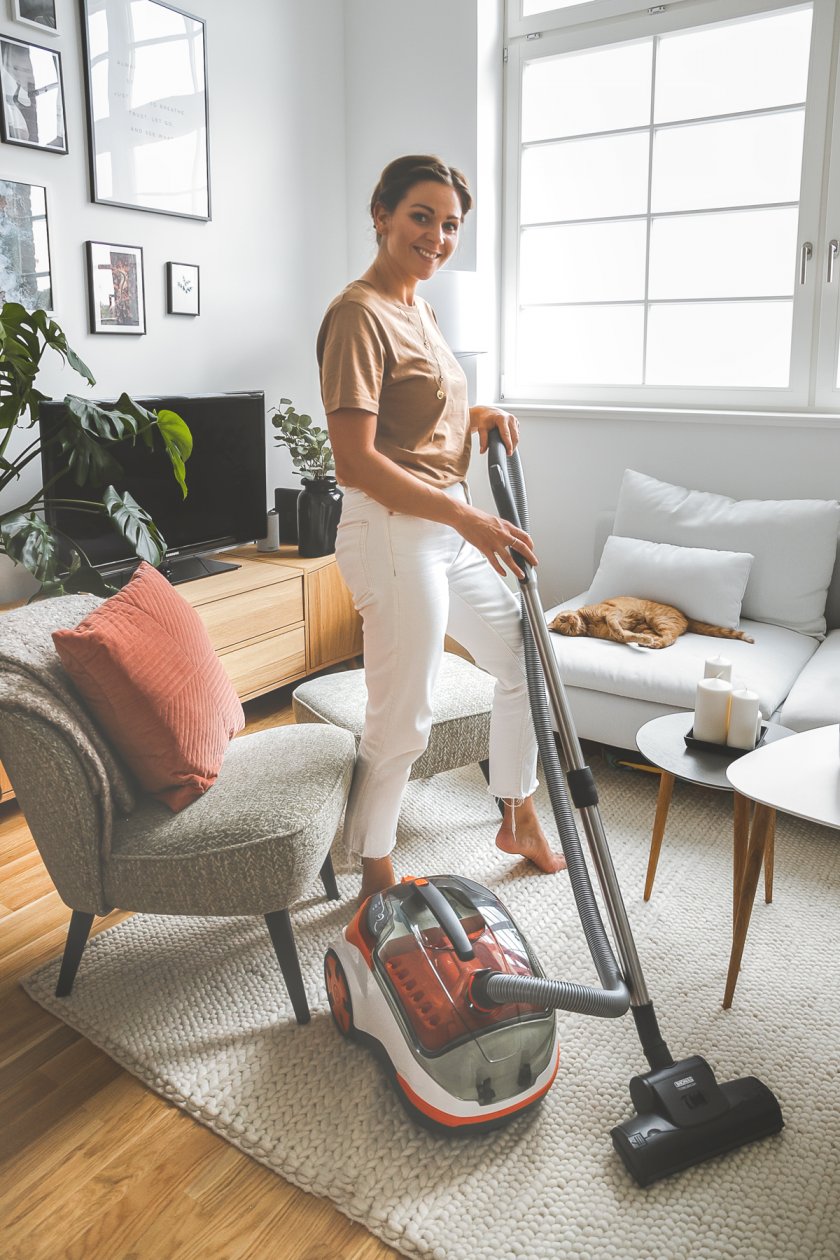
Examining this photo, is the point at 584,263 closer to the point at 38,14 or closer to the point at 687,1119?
the point at 38,14

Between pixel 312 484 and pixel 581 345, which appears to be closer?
pixel 312 484

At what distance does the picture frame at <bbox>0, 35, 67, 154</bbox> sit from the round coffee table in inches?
90.1

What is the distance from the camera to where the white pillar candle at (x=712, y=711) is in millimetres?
1888

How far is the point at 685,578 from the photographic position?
291 centimetres

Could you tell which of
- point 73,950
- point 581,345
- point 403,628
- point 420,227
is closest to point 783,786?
point 403,628

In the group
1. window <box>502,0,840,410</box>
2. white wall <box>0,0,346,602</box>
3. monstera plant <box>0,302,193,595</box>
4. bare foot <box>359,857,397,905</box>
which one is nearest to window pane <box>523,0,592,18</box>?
window <box>502,0,840,410</box>

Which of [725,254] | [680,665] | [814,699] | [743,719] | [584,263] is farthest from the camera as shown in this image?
[584,263]

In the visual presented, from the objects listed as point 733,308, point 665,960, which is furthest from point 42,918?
point 733,308

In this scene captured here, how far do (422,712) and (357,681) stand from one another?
0.63 metres

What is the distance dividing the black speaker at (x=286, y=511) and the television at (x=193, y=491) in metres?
0.18

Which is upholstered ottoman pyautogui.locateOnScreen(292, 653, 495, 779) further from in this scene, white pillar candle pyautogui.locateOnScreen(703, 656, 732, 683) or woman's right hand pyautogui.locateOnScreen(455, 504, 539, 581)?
woman's right hand pyautogui.locateOnScreen(455, 504, 539, 581)

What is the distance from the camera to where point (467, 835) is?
95.2 inches

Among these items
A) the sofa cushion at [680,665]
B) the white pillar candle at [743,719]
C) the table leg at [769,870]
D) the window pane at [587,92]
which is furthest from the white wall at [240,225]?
the table leg at [769,870]

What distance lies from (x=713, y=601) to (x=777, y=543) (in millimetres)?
281
